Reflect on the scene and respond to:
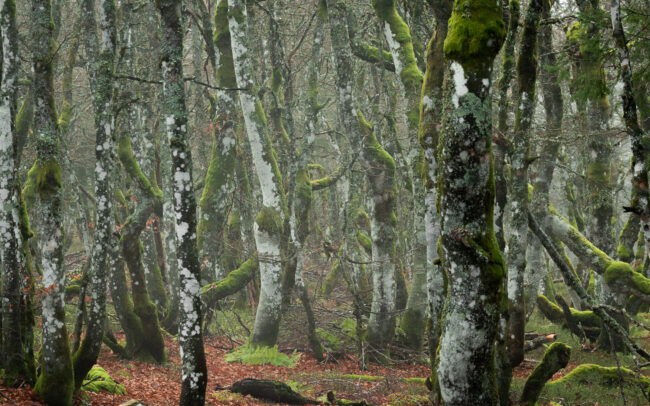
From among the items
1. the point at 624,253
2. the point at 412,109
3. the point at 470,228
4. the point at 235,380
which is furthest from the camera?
the point at 624,253

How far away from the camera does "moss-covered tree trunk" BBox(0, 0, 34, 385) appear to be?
7125mm

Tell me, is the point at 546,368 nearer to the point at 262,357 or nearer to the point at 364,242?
the point at 262,357

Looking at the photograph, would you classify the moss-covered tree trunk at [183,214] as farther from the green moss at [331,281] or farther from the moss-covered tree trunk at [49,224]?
the green moss at [331,281]

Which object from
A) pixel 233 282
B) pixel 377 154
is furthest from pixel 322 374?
pixel 377 154

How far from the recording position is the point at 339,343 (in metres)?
13.2

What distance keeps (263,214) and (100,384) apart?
5319mm

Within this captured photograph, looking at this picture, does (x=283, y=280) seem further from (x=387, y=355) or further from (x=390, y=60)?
(x=390, y=60)

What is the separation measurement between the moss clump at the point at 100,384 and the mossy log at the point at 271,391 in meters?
1.98

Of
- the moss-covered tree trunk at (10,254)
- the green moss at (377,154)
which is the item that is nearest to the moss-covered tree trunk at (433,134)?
the green moss at (377,154)

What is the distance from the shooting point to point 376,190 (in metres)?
12.3

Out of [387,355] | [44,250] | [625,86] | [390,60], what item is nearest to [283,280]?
[387,355]

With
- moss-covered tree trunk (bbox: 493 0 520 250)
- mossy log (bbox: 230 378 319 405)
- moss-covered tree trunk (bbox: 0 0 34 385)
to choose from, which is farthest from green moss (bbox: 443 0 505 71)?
mossy log (bbox: 230 378 319 405)

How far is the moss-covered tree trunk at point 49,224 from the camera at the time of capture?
6832 millimetres

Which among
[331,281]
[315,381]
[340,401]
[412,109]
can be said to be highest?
[412,109]
